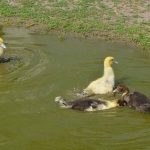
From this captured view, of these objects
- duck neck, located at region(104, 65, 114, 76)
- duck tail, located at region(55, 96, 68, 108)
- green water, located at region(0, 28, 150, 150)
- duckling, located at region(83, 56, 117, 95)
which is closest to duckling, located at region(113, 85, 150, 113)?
green water, located at region(0, 28, 150, 150)

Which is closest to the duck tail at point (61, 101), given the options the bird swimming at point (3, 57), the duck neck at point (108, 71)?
the duck neck at point (108, 71)

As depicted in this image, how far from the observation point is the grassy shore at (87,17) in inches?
572

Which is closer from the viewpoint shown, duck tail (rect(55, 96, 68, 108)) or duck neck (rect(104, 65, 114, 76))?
duck tail (rect(55, 96, 68, 108))

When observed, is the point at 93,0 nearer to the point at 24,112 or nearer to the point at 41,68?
the point at 41,68

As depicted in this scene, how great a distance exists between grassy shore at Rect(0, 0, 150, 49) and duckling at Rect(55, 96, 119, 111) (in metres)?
3.97

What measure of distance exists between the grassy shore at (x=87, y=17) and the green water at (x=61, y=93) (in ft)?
1.98

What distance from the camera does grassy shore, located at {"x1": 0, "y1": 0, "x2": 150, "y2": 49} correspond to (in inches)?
572

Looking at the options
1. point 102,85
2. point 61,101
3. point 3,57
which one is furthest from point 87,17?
point 61,101

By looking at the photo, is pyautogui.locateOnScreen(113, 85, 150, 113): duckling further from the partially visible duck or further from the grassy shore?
the grassy shore

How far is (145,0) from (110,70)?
21.9 feet

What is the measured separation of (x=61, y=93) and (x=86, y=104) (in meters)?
0.89

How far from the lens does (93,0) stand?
55.8 ft

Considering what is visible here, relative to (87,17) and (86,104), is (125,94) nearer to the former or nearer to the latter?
(86,104)

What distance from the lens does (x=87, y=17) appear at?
15.8 metres
